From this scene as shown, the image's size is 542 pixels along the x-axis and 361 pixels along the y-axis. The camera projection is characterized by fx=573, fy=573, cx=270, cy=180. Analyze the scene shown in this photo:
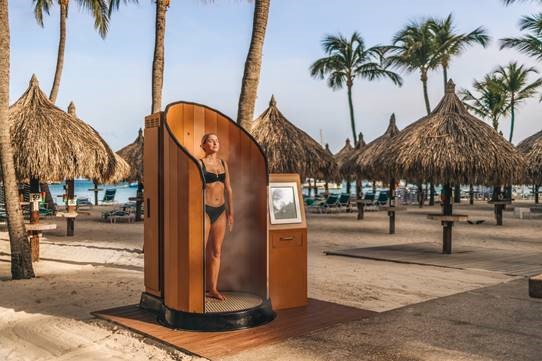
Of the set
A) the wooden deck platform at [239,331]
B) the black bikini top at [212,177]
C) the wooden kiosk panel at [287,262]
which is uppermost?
the black bikini top at [212,177]

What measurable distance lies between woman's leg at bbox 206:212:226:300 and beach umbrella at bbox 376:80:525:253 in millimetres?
6561

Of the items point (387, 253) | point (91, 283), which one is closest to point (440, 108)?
point (387, 253)

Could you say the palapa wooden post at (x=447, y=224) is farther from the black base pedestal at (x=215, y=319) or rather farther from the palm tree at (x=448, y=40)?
the palm tree at (x=448, y=40)

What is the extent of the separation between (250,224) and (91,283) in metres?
2.91

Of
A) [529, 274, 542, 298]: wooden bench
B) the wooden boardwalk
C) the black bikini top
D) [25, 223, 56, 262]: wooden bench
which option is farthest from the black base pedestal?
[25, 223, 56, 262]: wooden bench

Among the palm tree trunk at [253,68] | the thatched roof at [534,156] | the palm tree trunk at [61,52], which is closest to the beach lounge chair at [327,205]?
the thatched roof at [534,156]

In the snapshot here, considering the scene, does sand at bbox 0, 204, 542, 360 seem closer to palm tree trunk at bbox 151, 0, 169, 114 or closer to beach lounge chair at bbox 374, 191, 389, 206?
palm tree trunk at bbox 151, 0, 169, 114

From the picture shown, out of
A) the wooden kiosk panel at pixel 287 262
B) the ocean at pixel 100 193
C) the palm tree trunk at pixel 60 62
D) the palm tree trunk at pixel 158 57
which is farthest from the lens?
the ocean at pixel 100 193

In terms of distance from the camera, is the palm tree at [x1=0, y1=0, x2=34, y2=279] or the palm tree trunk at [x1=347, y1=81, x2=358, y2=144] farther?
the palm tree trunk at [x1=347, y1=81, x2=358, y2=144]

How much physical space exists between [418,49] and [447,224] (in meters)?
23.6

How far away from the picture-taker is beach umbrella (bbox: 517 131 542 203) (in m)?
18.5

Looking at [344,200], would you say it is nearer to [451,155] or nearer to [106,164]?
[106,164]

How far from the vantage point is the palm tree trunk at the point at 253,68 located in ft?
29.2

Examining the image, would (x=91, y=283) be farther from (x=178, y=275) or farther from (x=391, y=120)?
(x=391, y=120)
